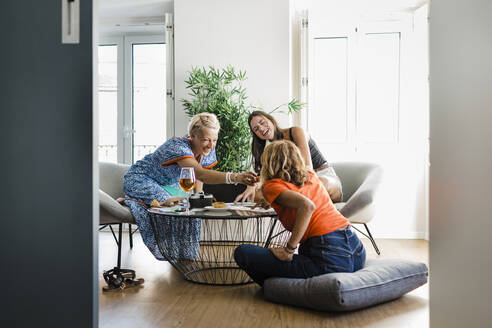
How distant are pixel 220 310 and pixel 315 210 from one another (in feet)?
2.43

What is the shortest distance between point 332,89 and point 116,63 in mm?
2608

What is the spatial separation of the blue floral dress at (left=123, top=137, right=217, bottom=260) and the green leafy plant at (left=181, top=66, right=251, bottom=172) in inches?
30.8

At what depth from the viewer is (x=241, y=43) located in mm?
4559

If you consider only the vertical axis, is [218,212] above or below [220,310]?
above

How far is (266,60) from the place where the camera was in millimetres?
4523

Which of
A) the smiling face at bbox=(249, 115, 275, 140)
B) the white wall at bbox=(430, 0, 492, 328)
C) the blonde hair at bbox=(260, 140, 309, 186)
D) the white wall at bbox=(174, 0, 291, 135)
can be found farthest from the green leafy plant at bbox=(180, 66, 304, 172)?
the white wall at bbox=(430, 0, 492, 328)

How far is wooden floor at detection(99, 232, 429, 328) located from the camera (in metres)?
2.06

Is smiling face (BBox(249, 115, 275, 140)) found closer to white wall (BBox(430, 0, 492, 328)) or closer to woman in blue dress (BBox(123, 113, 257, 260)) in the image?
woman in blue dress (BBox(123, 113, 257, 260))

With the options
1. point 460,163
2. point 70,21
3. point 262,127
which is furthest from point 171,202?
point 460,163

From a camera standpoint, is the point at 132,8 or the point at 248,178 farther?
the point at 132,8

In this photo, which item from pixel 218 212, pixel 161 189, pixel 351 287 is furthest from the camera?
pixel 161 189

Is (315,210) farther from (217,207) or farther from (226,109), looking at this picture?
(226,109)

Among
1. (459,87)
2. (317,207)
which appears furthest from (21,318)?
(317,207)

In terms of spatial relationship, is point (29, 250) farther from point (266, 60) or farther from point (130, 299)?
point (266, 60)
